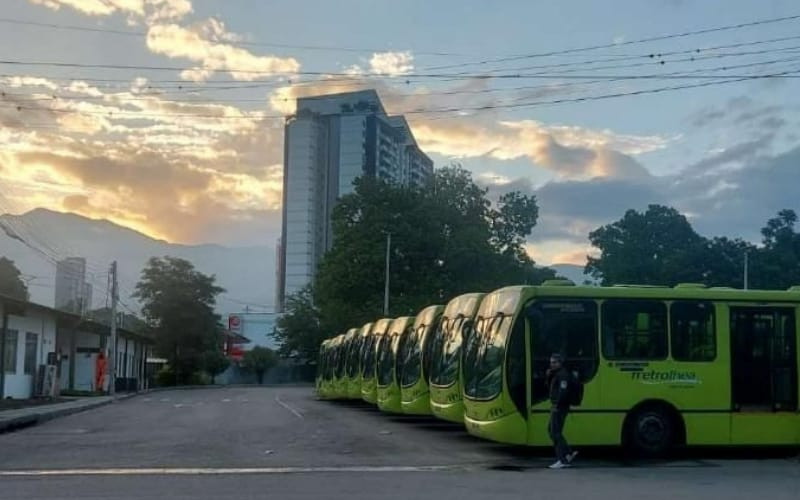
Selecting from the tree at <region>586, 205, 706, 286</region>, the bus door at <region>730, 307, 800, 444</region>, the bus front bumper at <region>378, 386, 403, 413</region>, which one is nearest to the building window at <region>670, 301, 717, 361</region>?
the bus door at <region>730, 307, 800, 444</region>

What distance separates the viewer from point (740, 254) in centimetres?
7012

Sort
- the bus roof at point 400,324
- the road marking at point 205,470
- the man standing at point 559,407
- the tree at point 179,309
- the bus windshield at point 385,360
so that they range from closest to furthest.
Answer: the road marking at point 205,470
the man standing at point 559,407
the bus roof at point 400,324
the bus windshield at point 385,360
the tree at point 179,309

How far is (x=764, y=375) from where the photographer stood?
18.5 m

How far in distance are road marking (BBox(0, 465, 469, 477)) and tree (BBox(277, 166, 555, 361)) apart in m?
44.7

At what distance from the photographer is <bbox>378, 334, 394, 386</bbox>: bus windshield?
2934cm

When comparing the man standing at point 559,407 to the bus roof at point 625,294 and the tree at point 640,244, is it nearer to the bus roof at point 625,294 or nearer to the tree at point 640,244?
the bus roof at point 625,294

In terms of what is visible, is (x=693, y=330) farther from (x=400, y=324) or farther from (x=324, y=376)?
(x=324, y=376)

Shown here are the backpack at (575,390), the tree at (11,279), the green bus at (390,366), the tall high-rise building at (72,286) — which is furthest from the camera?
the tree at (11,279)

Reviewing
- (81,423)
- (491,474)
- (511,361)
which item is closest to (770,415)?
(511,361)

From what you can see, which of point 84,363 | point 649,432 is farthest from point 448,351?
point 84,363

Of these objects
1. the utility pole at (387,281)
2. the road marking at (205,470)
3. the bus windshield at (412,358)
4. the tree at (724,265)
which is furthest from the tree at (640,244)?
the road marking at (205,470)

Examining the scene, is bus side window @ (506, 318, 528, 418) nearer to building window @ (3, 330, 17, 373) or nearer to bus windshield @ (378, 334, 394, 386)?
bus windshield @ (378, 334, 394, 386)

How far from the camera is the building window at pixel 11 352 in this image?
41.5 m

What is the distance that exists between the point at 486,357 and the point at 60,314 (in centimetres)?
3543
